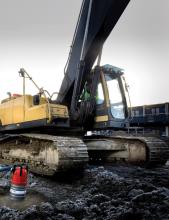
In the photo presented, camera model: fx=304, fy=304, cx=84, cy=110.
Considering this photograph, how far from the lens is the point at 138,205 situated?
13.0 feet

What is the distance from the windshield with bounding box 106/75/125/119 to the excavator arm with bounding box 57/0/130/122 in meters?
0.53

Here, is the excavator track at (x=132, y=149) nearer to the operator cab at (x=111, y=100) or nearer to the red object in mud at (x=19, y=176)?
the operator cab at (x=111, y=100)

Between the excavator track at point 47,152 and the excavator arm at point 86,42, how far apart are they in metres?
1.12

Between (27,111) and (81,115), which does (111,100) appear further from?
(27,111)

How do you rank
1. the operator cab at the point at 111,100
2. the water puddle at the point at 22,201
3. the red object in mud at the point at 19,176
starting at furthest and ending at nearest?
the operator cab at the point at 111,100 → the red object in mud at the point at 19,176 → the water puddle at the point at 22,201

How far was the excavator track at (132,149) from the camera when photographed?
7.35 meters

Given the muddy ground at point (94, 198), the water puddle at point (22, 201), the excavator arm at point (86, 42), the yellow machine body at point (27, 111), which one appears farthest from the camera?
the yellow machine body at point (27, 111)

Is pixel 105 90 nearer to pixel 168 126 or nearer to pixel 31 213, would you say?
pixel 31 213

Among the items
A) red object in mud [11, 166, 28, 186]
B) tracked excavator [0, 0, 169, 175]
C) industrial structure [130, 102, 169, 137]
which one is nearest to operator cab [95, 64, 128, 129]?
tracked excavator [0, 0, 169, 175]

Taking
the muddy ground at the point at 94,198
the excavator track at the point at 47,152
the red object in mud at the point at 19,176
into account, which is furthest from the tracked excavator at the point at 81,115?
the red object in mud at the point at 19,176

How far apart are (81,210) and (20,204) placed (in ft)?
2.81

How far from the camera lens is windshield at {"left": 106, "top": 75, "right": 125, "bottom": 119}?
7.45 metres

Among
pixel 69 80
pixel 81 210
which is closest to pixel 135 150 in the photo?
pixel 69 80

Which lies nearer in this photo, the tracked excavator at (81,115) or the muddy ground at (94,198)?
the muddy ground at (94,198)
